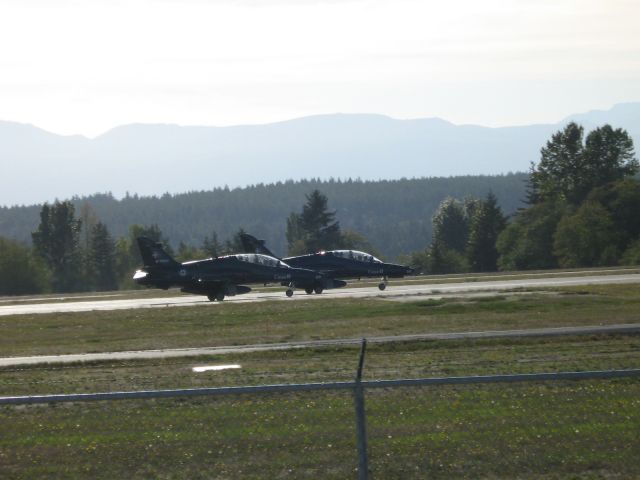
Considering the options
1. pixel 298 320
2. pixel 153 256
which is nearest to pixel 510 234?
pixel 153 256

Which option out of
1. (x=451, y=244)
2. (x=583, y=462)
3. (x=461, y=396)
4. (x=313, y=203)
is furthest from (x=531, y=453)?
(x=451, y=244)

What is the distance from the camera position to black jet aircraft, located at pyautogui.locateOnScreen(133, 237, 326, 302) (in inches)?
1982

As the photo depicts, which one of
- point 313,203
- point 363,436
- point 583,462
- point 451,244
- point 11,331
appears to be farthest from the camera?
point 451,244

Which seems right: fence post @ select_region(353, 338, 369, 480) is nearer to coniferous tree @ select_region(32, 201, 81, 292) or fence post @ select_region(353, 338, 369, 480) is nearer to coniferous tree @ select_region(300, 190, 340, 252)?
coniferous tree @ select_region(300, 190, 340, 252)

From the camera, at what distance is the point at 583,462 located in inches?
476

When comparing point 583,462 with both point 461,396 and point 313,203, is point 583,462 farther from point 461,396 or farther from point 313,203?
point 313,203

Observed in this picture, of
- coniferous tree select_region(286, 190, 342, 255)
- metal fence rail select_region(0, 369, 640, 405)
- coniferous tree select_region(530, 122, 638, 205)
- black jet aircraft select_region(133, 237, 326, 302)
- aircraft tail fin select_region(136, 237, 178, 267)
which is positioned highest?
coniferous tree select_region(530, 122, 638, 205)

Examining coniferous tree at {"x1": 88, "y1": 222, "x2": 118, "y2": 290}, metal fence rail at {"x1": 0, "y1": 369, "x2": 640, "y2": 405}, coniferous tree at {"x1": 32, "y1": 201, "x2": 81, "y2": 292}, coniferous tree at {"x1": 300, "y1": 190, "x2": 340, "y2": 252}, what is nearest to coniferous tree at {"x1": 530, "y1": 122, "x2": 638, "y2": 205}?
coniferous tree at {"x1": 300, "y1": 190, "x2": 340, "y2": 252}

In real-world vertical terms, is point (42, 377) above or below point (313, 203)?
below

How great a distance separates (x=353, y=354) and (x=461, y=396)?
9.99 meters

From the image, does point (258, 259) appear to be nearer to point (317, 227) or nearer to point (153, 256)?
point (153, 256)

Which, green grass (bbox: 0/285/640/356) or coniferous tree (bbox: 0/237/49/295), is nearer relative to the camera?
green grass (bbox: 0/285/640/356)

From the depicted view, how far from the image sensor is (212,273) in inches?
1994

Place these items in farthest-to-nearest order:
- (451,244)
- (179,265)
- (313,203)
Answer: (451,244), (313,203), (179,265)
